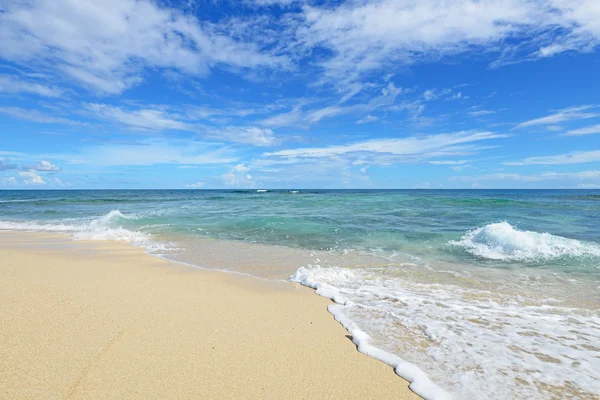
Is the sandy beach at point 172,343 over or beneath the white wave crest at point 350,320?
over

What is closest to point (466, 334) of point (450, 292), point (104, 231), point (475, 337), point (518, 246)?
point (475, 337)

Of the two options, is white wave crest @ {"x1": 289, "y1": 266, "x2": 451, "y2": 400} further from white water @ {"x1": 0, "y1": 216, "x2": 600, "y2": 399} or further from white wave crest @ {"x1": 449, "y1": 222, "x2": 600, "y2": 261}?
white wave crest @ {"x1": 449, "y1": 222, "x2": 600, "y2": 261}

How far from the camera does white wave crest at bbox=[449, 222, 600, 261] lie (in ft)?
26.4

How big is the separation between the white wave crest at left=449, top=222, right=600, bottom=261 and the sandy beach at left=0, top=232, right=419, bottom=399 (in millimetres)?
6016

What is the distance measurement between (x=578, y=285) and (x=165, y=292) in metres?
7.03

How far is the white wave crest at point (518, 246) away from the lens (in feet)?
26.4

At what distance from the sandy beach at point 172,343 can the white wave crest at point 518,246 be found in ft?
19.7

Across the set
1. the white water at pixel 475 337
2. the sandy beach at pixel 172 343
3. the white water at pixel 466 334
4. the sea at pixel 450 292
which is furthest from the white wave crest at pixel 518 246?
the sandy beach at pixel 172 343

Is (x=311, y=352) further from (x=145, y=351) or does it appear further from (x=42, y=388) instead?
(x=42, y=388)

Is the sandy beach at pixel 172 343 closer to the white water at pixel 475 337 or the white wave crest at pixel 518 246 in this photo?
the white water at pixel 475 337

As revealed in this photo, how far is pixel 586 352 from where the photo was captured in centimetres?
321

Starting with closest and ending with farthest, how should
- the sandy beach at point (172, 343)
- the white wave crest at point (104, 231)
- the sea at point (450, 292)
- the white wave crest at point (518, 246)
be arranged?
1. the sandy beach at point (172, 343)
2. the sea at point (450, 292)
3. the white wave crest at point (518, 246)
4. the white wave crest at point (104, 231)

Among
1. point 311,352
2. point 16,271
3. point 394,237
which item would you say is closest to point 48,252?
point 16,271

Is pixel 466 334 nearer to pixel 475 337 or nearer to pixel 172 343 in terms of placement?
pixel 475 337
